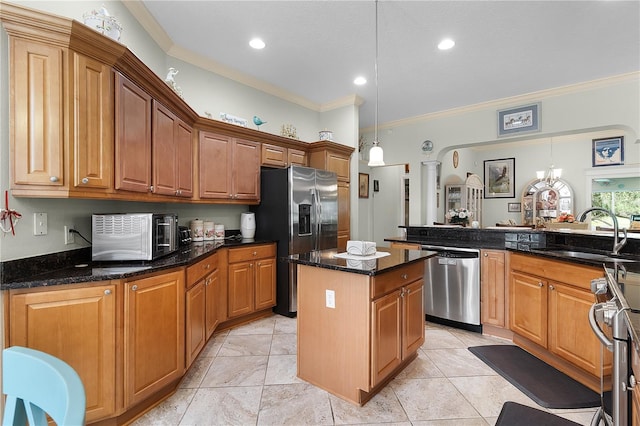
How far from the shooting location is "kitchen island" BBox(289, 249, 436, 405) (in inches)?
74.5

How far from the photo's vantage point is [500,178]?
8.34m

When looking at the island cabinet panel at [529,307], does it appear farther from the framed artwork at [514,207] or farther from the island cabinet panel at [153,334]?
the framed artwork at [514,207]

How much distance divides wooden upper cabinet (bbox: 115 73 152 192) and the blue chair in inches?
56.1

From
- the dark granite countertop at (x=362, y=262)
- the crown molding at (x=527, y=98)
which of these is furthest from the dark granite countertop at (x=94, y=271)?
the crown molding at (x=527, y=98)

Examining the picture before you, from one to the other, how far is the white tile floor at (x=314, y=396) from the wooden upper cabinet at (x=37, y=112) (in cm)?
155

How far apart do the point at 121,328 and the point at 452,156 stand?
7.43 m

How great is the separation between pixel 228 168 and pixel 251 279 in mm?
1275

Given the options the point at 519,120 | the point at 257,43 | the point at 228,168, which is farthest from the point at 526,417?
the point at 519,120

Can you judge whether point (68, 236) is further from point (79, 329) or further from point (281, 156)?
point (281, 156)

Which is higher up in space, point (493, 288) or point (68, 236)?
point (68, 236)

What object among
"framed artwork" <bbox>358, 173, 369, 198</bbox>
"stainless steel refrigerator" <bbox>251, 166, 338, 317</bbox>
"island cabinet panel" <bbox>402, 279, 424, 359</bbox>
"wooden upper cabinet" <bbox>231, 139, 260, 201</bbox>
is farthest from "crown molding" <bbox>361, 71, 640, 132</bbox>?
"island cabinet panel" <bbox>402, 279, 424, 359</bbox>

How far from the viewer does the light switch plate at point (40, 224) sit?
5.66 ft

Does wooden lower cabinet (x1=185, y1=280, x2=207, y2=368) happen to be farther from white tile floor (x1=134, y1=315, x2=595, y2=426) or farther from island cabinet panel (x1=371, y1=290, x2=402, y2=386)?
island cabinet panel (x1=371, y1=290, x2=402, y2=386)

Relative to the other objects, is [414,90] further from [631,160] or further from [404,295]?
[631,160]
